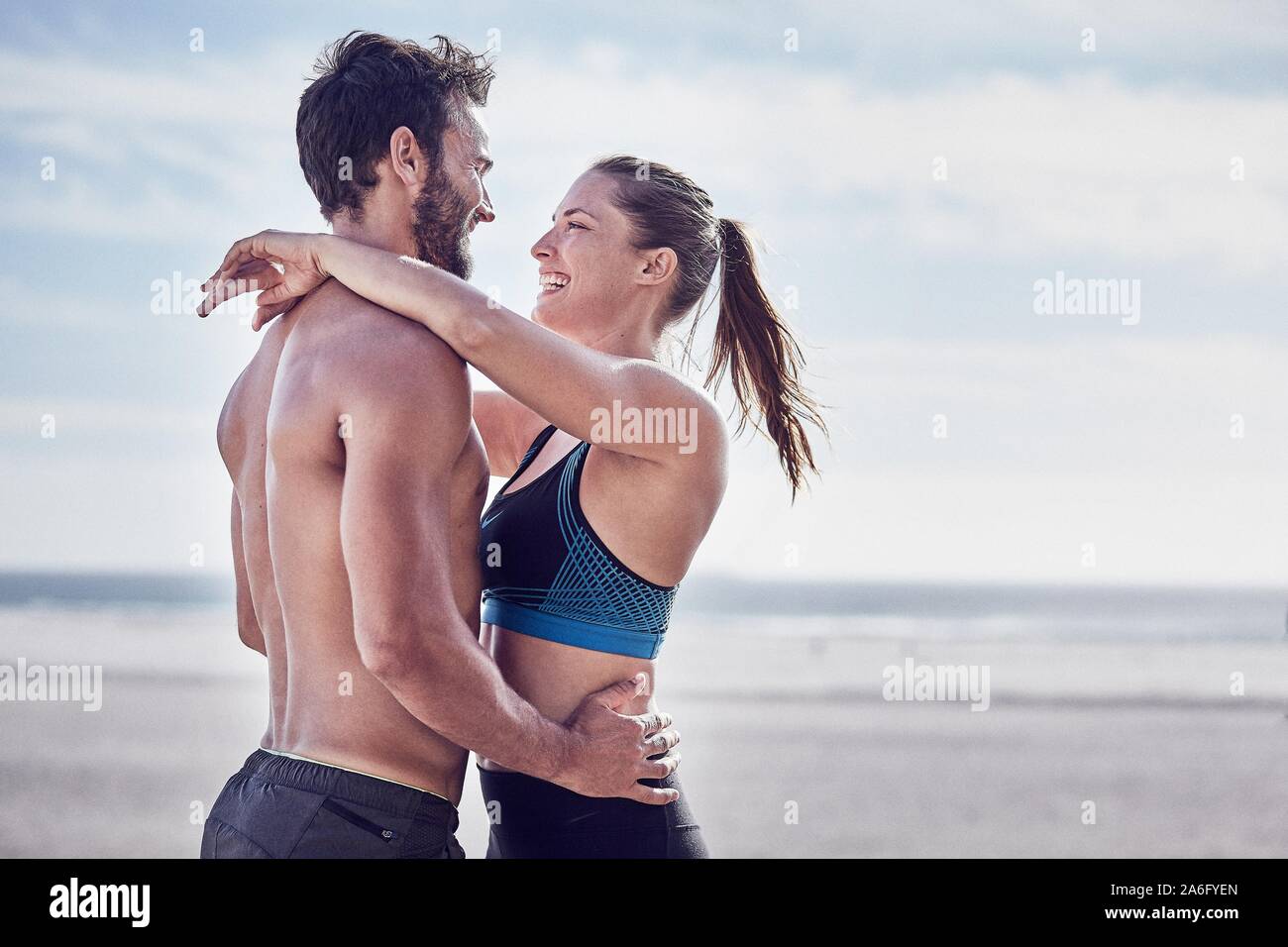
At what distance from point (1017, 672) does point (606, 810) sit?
11.9m

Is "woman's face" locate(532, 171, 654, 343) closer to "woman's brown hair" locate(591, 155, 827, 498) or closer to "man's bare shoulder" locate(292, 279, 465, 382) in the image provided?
"woman's brown hair" locate(591, 155, 827, 498)

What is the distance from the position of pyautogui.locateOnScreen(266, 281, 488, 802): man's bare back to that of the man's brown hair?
0.33m

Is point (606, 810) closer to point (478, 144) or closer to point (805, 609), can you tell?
point (478, 144)

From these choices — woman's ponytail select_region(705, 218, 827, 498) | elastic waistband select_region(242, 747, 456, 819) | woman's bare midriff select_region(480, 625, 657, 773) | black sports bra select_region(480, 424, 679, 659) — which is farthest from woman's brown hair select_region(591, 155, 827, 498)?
elastic waistband select_region(242, 747, 456, 819)

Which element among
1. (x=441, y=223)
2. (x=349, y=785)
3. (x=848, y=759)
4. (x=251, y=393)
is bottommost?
(x=848, y=759)

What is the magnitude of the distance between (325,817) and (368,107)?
138cm

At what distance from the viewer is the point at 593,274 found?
9.58ft

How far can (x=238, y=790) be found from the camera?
2.25m

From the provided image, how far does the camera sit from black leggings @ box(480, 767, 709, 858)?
7.98 feet

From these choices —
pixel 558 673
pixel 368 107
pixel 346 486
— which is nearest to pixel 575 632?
pixel 558 673

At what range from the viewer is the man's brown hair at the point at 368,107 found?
2432 mm

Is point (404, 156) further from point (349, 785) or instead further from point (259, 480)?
point (349, 785)
